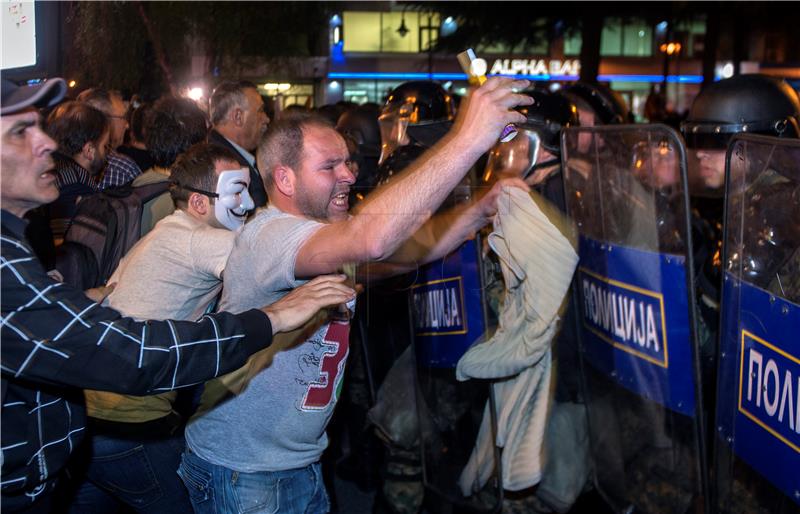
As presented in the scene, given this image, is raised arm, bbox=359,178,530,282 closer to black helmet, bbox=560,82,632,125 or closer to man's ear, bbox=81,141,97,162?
black helmet, bbox=560,82,632,125

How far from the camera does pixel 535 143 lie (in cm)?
432

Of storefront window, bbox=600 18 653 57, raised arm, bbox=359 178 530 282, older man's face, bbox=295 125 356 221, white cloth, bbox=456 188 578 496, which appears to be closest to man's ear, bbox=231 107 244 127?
raised arm, bbox=359 178 530 282

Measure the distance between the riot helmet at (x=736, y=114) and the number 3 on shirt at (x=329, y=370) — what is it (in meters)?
2.75

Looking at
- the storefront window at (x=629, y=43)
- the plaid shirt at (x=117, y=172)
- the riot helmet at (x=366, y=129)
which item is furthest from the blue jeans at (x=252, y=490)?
the storefront window at (x=629, y=43)

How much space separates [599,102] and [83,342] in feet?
15.1

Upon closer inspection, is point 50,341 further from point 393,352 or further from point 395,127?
point 395,127

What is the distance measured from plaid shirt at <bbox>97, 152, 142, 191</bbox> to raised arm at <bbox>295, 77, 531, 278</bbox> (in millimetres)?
3402

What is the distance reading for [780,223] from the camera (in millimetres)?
2801

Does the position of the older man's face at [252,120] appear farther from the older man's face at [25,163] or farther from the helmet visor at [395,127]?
the older man's face at [25,163]

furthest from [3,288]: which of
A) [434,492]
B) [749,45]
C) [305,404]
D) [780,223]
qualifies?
[749,45]

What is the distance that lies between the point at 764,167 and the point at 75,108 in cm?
375

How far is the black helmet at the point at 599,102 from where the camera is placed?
5.86 m

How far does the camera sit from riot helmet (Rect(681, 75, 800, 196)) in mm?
4648

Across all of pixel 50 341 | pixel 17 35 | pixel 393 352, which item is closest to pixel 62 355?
pixel 50 341
